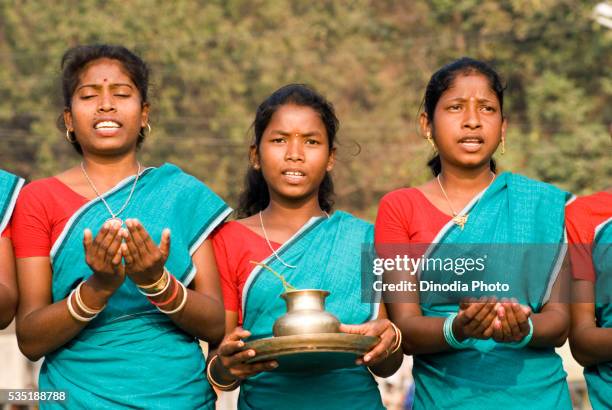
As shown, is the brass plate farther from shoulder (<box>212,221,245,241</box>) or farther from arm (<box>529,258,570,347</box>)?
shoulder (<box>212,221,245,241</box>)

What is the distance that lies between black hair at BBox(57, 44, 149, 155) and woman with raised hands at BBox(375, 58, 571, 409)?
4.25 feet

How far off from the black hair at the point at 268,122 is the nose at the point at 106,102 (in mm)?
758

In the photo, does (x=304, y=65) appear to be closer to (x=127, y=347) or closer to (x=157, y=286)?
(x=127, y=347)

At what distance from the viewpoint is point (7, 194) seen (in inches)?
204

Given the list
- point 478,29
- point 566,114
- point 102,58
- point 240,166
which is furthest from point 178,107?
point 102,58

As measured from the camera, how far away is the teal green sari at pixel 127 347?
496 centimetres

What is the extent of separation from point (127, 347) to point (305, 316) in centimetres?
85

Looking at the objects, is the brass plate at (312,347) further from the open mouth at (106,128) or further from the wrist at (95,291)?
the open mouth at (106,128)

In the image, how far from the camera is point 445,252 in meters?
5.28

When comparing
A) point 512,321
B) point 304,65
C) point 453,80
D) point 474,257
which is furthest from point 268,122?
point 304,65

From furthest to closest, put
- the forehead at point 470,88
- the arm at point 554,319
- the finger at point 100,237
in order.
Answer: the forehead at point 470,88 → the arm at point 554,319 → the finger at point 100,237

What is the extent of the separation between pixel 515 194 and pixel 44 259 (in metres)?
2.16

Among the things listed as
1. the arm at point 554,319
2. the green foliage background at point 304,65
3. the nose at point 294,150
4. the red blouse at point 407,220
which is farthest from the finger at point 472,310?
the green foliage background at point 304,65

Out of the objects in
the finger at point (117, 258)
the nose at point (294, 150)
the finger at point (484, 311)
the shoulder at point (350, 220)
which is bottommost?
the finger at point (484, 311)
